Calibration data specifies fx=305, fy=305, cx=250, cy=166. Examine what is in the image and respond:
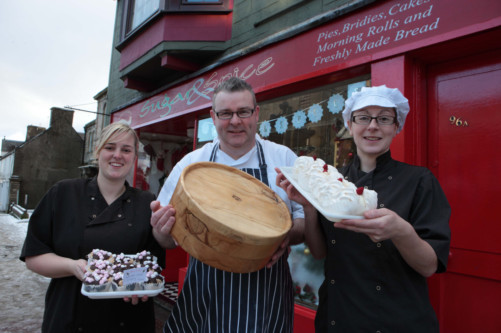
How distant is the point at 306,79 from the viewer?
3.35 metres

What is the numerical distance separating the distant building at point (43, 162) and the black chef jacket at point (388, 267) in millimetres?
29311

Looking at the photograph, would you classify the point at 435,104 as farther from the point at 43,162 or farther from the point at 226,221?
the point at 43,162

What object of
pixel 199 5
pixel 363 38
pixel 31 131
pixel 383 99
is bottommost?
pixel 383 99

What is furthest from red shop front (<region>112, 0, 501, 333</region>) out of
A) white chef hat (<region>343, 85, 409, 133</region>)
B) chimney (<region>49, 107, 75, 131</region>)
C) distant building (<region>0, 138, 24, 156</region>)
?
distant building (<region>0, 138, 24, 156</region>)

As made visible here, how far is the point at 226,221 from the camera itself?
124cm

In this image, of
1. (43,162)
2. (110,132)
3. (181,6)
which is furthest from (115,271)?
(43,162)

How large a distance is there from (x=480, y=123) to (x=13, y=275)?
8547mm

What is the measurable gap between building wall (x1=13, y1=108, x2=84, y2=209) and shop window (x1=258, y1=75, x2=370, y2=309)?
2807cm

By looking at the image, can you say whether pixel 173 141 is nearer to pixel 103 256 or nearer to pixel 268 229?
pixel 103 256

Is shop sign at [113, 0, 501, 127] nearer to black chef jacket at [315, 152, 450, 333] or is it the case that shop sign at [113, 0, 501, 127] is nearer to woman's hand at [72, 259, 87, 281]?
black chef jacket at [315, 152, 450, 333]

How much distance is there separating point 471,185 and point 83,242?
9.16ft

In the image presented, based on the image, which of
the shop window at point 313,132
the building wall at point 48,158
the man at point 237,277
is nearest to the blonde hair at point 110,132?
the man at point 237,277

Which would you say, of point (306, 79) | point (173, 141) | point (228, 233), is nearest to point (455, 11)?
point (306, 79)

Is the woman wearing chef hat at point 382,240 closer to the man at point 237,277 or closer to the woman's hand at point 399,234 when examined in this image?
the woman's hand at point 399,234
